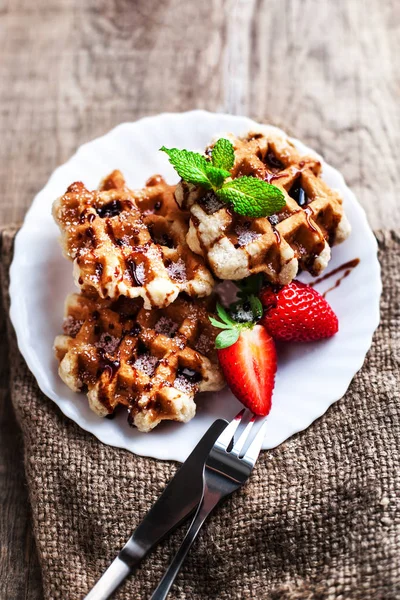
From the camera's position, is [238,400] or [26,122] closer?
[238,400]

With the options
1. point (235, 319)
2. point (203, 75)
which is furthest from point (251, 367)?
point (203, 75)

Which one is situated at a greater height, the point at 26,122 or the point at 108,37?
the point at 108,37

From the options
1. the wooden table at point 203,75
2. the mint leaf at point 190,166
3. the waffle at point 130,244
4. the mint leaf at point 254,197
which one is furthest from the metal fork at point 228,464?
the wooden table at point 203,75

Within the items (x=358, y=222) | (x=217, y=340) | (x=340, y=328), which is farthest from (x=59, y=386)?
(x=358, y=222)

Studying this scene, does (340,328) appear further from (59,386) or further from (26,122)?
(26,122)

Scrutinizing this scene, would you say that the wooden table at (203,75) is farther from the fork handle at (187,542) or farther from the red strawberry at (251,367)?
the fork handle at (187,542)

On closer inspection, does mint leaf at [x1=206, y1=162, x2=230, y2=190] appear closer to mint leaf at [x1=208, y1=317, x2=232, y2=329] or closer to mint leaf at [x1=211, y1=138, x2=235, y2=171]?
mint leaf at [x1=211, y1=138, x2=235, y2=171]

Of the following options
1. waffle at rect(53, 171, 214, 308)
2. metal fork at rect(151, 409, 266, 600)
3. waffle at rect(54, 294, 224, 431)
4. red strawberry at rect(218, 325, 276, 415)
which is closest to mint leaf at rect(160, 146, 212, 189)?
waffle at rect(53, 171, 214, 308)
